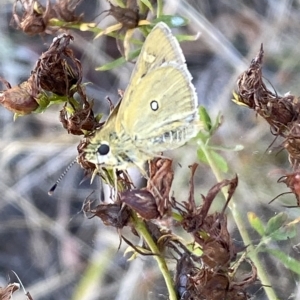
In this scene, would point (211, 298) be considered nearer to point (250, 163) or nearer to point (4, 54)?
point (250, 163)

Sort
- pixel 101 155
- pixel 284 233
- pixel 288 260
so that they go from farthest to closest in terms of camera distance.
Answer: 1. pixel 288 260
2. pixel 284 233
3. pixel 101 155

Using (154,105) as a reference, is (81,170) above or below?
below

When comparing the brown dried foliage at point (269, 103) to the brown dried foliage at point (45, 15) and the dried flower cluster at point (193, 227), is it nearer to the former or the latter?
the dried flower cluster at point (193, 227)

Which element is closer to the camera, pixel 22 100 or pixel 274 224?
pixel 22 100

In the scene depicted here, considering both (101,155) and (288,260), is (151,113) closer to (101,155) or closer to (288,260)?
(101,155)

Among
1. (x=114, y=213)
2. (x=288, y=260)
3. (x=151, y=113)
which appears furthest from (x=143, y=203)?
(x=288, y=260)

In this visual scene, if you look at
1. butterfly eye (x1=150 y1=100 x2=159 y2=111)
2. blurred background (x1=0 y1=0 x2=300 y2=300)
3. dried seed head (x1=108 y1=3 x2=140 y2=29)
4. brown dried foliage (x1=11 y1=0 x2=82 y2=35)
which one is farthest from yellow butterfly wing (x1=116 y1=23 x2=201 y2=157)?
blurred background (x1=0 y1=0 x2=300 y2=300)

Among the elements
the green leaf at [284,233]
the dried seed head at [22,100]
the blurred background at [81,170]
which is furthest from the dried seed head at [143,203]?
the blurred background at [81,170]

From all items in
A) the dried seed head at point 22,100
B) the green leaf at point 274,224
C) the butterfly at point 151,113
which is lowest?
the green leaf at point 274,224
